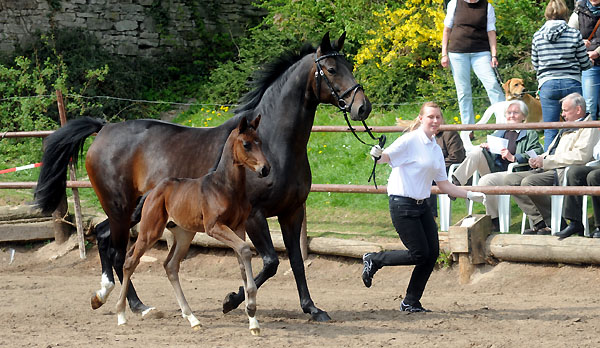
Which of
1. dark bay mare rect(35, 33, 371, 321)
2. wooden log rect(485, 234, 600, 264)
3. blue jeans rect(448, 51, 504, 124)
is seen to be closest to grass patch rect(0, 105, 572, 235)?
wooden log rect(485, 234, 600, 264)

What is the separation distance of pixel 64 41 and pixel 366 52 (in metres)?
5.58

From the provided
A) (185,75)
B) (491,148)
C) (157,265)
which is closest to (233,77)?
(185,75)

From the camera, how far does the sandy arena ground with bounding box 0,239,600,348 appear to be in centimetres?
568


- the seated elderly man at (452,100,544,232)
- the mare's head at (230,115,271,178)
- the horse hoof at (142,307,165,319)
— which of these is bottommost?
the horse hoof at (142,307,165,319)

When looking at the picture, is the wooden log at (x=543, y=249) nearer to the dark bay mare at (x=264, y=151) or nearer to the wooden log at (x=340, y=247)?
the wooden log at (x=340, y=247)

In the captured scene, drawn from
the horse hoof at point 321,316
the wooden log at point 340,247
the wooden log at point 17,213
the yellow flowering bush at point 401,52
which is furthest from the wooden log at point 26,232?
the yellow flowering bush at point 401,52

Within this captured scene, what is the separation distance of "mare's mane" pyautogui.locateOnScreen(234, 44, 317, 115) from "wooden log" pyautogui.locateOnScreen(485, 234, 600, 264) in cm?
276

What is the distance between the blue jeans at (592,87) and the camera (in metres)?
9.14

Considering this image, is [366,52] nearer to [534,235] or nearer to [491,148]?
[491,148]

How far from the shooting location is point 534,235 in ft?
26.3

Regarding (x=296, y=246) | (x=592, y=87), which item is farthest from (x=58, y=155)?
(x=592, y=87)

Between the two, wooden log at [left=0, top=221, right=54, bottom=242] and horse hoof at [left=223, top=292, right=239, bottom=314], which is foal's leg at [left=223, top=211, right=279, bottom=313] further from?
wooden log at [left=0, top=221, right=54, bottom=242]

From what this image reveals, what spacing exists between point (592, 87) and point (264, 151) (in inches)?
173

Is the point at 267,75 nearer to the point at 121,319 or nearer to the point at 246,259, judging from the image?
the point at 246,259
